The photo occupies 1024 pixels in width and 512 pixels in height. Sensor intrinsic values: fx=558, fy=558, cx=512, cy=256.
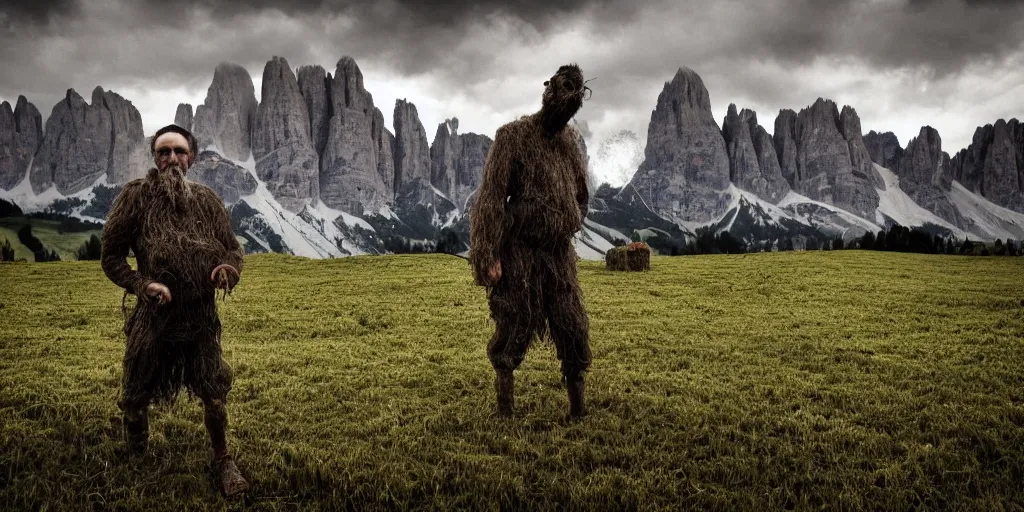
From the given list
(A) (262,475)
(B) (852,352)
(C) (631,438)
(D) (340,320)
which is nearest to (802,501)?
(C) (631,438)

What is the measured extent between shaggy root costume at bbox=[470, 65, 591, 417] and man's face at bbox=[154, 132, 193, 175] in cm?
244

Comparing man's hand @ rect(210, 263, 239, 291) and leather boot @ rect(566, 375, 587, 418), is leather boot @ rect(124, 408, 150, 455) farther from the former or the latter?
leather boot @ rect(566, 375, 587, 418)

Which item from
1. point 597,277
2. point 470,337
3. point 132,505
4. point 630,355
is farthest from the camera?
point 597,277

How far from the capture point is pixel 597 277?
22.1m

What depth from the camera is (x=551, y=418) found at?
5.56 metres

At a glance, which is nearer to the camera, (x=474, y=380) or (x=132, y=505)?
(x=132, y=505)

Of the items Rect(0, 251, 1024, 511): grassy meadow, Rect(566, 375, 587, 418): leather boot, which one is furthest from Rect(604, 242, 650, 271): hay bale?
Rect(566, 375, 587, 418): leather boot

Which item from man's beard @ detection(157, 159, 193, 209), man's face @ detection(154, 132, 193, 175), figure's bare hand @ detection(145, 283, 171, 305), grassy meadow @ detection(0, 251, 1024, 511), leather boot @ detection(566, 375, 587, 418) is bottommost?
grassy meadow @ detection(0, 251, 1024, 511)

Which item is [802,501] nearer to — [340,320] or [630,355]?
[630,355]

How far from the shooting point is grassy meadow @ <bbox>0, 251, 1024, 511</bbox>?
153 inches

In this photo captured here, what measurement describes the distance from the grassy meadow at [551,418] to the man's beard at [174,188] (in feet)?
6.67

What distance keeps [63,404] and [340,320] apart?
6737mm

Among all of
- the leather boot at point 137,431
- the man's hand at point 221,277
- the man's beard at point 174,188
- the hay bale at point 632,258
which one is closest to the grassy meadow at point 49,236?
the hay bale at point 632,258

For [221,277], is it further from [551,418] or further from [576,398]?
[576,398]
